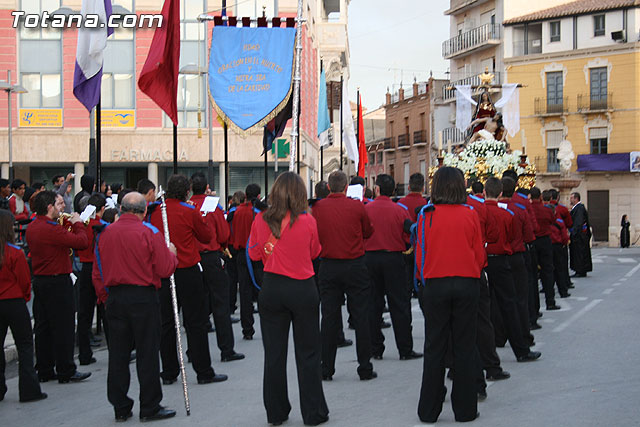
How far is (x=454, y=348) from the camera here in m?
7.06

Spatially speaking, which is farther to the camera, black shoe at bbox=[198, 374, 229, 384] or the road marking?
the road marking

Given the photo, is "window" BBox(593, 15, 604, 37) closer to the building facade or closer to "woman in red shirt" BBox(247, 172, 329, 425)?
the building facade

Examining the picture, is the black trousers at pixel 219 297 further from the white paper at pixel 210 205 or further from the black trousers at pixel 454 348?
the black trousers at pixel 454 348

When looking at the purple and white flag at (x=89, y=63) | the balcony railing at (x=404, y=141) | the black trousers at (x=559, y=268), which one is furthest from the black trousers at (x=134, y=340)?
the balcony railing at (x=404, y=141)

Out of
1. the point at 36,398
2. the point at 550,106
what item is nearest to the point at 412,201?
the point at 36,398

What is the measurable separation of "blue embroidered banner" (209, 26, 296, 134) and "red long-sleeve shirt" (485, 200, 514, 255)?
15.8 feet

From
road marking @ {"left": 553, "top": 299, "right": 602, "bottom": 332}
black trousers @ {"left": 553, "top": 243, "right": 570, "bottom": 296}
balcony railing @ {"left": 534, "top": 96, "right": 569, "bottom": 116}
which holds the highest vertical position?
balcony railing @ {"left": 534, "top": 96, "right": 569, "bottom": 116}

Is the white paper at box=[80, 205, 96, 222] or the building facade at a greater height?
the building facade

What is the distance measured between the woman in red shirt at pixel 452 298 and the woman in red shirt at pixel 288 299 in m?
0.95

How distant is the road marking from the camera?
12.3 metres

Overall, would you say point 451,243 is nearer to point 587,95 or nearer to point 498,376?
point 498,376

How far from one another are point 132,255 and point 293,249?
4.56 feet

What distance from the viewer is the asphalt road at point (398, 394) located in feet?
23.7

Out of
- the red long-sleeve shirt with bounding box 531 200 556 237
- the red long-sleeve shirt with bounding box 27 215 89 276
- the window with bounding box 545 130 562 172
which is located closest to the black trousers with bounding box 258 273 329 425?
the red long-sleeve shirt with bounding box 27 215 89 276
